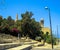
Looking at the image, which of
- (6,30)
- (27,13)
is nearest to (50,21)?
(6,30)

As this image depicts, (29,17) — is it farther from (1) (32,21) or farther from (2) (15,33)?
(2) (15,33)

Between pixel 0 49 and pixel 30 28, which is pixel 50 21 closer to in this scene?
pixel 0 49

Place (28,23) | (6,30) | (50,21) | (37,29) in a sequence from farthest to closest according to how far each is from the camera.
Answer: (37,29)
(28,23)
(6,30)
(50,21)

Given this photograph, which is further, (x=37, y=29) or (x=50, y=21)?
(x=37, y=29)

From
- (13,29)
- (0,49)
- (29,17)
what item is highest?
(29,17)

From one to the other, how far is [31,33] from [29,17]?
5160 mm

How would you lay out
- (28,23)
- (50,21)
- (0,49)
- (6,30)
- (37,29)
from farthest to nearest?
(37,29), (28,23), (6,30), (50,21), (0,49)

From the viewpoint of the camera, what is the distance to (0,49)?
17734 mm

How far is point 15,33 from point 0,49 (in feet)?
129

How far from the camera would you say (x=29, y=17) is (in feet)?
204

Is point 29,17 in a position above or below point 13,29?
above

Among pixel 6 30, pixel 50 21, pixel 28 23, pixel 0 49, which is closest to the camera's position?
pixel 0 49

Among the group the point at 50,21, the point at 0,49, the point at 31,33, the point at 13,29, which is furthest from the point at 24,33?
the point at 0,49

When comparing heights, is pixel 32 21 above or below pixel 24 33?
above
